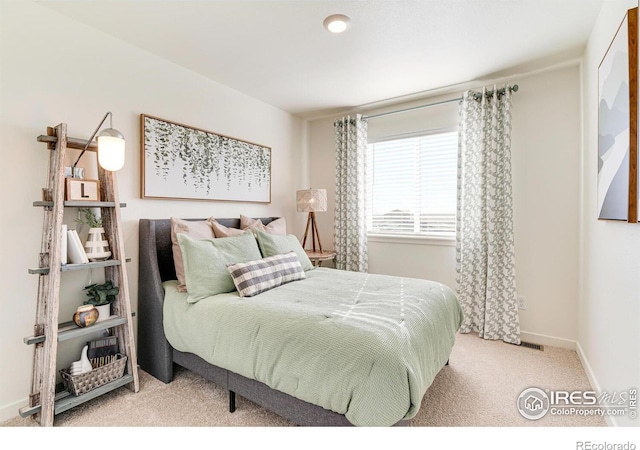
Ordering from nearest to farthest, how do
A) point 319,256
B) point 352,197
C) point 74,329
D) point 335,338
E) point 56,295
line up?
point 335,338 → point 56,295 → point 74,329 → point 319,256 → point 352,197

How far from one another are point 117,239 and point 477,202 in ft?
10.1

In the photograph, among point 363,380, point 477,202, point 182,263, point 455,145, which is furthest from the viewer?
point 455,145

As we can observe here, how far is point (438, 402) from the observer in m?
1.92

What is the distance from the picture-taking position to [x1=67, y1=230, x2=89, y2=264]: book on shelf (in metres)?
1.87

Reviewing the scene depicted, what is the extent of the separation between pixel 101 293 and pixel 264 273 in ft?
3.52

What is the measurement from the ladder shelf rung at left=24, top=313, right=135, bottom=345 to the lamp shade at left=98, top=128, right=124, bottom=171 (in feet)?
3.25

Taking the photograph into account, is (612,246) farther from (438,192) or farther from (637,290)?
(438,192)

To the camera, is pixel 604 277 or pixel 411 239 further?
pixel 411 239

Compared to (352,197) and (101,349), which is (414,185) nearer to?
(352,197)

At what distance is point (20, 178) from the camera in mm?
1834

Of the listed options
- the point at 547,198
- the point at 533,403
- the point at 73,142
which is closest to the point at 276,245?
the point at 73,142

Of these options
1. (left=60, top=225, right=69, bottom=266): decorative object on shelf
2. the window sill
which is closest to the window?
the window sill

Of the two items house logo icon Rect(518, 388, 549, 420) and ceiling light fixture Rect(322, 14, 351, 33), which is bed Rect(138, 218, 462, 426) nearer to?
house logo icon Rect(518, 388, 549, 420)


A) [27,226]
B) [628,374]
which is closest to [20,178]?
[27,226]
